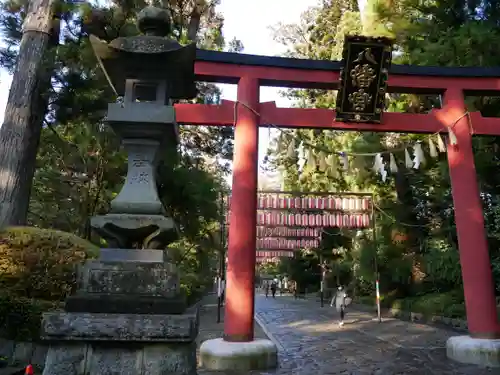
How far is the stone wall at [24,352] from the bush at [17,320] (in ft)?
0.30

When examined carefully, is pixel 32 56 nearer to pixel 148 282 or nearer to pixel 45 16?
pixel 45 16

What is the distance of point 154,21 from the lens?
5.55m

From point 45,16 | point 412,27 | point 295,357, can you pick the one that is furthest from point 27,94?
point 412,27

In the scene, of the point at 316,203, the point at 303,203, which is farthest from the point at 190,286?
the point at 316,203

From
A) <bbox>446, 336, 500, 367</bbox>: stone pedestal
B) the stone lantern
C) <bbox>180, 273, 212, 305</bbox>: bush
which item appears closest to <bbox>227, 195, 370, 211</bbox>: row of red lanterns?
<bbox>180, 273, 212, 305</bbox>: bush

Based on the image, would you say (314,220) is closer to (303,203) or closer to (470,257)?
(303,203)

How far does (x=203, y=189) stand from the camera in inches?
580

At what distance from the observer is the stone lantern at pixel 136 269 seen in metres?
4.15

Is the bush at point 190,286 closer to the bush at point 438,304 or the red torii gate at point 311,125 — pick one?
the red torii gate at point 311,125

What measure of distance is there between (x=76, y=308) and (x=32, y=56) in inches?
344

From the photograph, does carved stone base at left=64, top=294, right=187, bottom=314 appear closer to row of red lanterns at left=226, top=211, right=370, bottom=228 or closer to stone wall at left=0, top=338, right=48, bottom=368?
stone wall at left=0, top=338, right=48, bottom=368

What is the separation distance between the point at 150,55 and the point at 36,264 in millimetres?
5500

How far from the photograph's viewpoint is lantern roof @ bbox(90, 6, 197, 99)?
526 centimetres

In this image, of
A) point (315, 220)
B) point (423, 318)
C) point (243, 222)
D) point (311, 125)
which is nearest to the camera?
point (243, 222)
